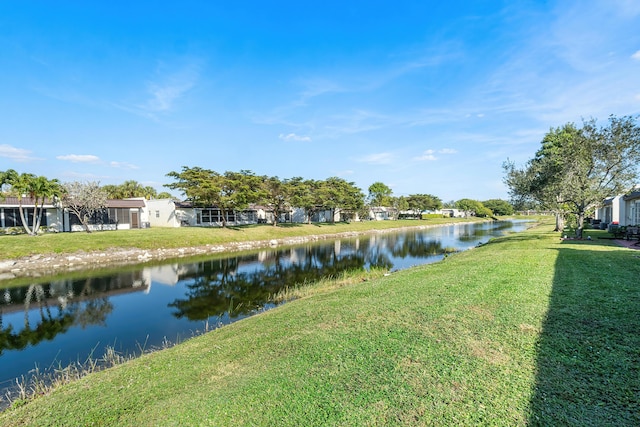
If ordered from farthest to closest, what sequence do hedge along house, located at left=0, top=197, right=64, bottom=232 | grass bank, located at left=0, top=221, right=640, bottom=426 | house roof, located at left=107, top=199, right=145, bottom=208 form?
house roof, located at left=107, top=199, right=145, bottom=208 < hedge along house, located at left=0, top=197, right=64, bottom=232 < grass bank, located at left=0, top=221, right=640, bottom=426

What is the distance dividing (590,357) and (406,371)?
2533mm

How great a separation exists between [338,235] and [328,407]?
4030cm

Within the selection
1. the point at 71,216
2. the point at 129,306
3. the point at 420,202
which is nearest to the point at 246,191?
the point at 71,216

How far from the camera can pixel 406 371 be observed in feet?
14.0

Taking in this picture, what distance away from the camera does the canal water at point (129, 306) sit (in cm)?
845

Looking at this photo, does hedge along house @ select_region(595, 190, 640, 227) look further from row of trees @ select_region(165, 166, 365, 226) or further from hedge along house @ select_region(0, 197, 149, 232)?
hedge along house @ select_region(0, 197, 149, 232)

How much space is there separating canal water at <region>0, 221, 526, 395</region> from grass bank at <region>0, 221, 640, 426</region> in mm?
3282

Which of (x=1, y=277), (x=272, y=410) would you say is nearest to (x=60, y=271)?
(x=1, y=277)

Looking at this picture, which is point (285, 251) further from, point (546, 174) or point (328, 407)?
point (328, 407)

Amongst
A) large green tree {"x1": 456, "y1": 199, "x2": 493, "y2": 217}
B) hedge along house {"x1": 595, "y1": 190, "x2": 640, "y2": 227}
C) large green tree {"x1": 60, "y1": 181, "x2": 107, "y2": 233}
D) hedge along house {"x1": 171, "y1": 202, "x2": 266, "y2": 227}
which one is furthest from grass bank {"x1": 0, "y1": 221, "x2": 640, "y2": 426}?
large green tree {"x1": 456, "y1": 199, "x2": 493, "y2": 217}

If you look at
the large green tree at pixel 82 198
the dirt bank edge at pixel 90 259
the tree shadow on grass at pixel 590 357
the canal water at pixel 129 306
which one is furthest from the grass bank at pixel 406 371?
the large green tree at pixel 82 198

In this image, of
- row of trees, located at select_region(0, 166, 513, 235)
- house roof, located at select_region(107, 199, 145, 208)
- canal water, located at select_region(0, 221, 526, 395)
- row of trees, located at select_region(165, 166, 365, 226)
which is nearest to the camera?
canal water, located at select_region(0, 221, 526, 395)

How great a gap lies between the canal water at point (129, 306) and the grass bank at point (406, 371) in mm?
3282

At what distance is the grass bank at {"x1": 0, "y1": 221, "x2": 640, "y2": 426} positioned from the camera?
11.3 ft
